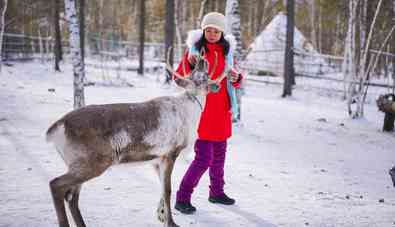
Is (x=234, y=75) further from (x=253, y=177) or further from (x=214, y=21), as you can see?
(x=253, y=177)

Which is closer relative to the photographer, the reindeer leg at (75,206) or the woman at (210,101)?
the reindeer leg at (75,206)

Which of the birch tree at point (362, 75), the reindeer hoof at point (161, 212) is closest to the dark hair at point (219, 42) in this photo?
the reindeer hoof at point (161, 212)

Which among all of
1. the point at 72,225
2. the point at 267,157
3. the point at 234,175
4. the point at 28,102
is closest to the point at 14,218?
the point at 72,225

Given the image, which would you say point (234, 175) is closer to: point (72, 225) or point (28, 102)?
point (72, 225)

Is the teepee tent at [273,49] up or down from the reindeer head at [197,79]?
up

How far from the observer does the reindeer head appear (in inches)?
159

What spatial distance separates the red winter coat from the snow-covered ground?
0.35 meters

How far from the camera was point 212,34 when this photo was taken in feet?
13.8

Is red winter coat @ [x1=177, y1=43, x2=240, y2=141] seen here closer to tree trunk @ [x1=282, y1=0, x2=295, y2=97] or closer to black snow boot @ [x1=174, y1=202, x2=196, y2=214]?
black snow boot @ [x1=174, y1=202, x2=196, y2=214]

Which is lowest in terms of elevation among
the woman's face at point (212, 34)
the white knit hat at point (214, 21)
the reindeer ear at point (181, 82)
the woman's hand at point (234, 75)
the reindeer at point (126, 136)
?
the reindeer at point (126, 136)

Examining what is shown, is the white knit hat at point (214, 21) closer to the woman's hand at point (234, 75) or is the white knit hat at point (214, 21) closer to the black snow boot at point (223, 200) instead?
the woman's hand at point (234, 75)

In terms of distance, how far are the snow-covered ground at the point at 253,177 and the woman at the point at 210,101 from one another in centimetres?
17

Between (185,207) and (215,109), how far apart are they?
1032 mm

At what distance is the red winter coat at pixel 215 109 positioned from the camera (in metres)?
4.23
